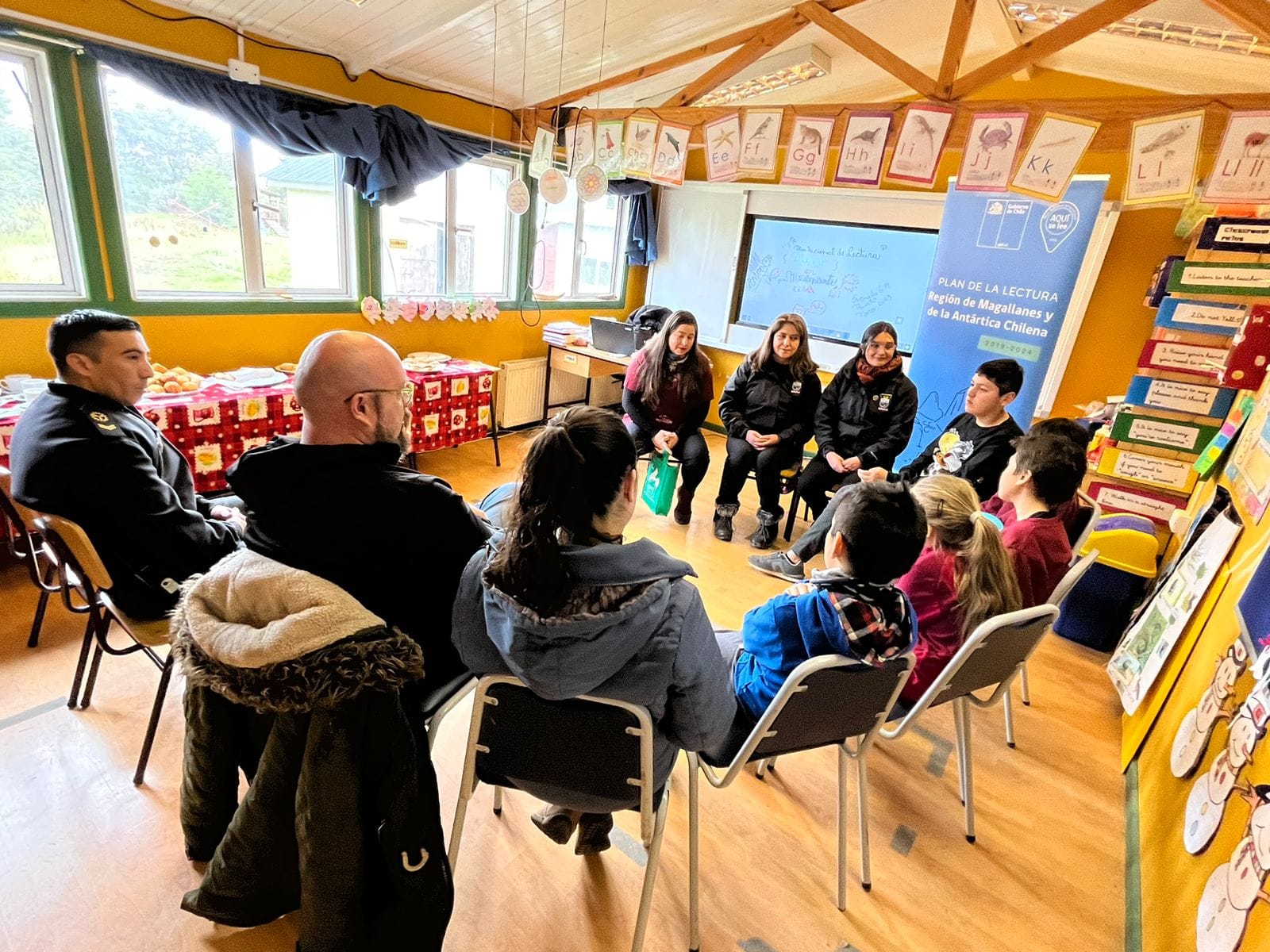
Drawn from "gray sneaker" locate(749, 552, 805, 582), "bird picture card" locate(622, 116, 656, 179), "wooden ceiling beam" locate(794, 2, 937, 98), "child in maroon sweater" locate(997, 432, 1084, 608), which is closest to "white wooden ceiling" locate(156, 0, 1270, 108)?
"wooden ceiling beam" locate(794, 2, 937, 98)

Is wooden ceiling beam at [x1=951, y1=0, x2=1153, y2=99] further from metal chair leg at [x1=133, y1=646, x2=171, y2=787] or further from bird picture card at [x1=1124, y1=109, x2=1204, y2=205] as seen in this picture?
metal chair leg at [x1=133, y1=646, x2=171, y2=787]

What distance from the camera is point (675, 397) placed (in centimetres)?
355

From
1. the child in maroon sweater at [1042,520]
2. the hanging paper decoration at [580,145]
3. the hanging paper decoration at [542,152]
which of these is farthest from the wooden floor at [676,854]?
the hanging paper decoration at [542,152]

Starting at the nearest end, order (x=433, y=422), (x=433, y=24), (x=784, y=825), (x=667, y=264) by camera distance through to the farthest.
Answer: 1. (x=784, y=825)
2. (x=433, y=24)
3. (x=433, y=422)
4. (x=667, y=264)

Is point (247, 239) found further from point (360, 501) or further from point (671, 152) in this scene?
point (360, 501)

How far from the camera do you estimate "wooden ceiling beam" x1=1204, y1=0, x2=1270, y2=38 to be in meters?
2.08

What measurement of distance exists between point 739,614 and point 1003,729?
1.03m

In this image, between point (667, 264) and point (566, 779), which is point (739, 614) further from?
point (667, 264)

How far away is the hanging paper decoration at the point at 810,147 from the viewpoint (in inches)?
106

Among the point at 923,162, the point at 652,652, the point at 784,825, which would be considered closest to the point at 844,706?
the point at 652,652

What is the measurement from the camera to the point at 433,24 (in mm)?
2959

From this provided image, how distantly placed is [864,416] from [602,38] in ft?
8.04

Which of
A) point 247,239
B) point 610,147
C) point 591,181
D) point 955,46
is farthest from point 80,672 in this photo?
point 955,46

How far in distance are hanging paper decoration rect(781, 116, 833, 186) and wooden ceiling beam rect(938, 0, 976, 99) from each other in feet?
1.71
